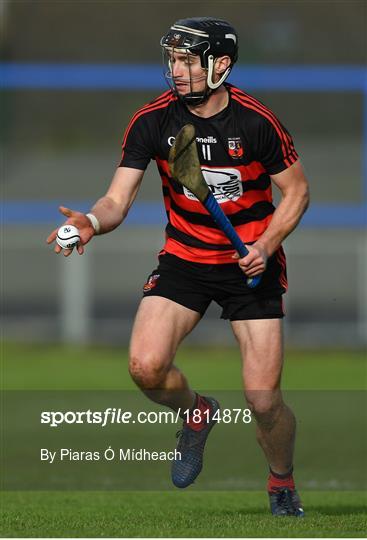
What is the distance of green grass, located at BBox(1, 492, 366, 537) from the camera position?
6.72 metres

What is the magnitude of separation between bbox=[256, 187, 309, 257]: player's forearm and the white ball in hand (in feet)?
3.40

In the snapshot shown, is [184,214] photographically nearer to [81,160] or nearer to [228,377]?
[228,377]

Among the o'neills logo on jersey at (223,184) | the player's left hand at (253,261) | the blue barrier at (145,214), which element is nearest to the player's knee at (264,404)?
the player's left hand at (253,261)

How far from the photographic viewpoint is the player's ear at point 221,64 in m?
7.23

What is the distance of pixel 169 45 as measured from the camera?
281 inches

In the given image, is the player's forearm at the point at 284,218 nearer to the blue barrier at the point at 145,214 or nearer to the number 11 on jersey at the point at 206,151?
the number 11 on jersey at the point at 206,151

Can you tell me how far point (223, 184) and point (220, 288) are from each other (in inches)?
22.7

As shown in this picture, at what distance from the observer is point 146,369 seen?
23.4 feet

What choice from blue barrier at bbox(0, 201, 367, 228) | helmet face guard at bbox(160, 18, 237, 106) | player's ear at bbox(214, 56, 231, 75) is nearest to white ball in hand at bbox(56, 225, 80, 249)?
helmet face guard at bbox(160, 18, 237, 106)

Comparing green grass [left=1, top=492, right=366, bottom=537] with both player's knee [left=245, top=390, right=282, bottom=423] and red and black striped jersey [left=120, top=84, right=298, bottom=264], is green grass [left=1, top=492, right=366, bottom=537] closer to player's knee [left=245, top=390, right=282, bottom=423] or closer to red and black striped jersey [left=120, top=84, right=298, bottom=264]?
player's knee [left=245, top=390, right=282, bottom=423]

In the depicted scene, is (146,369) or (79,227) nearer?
(79,227)

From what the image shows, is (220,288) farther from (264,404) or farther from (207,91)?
(207,91)

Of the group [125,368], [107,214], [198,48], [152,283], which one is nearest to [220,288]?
[152,283]

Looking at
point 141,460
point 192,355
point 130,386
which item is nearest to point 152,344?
point 141,460
